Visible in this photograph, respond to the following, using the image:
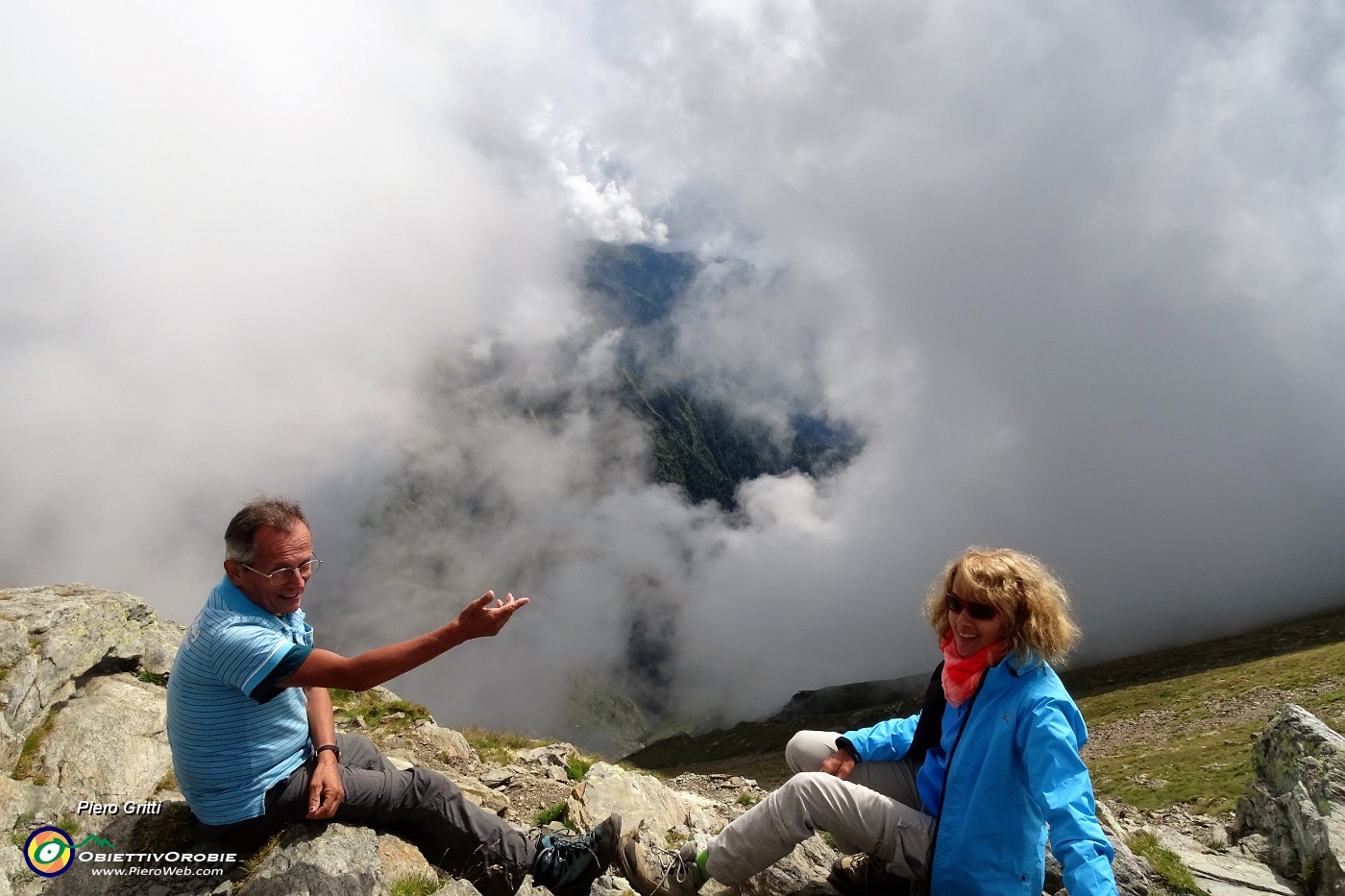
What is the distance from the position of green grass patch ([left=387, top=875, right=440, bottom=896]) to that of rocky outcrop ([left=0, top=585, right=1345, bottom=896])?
0.07 feet

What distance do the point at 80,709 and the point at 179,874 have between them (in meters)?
7.15

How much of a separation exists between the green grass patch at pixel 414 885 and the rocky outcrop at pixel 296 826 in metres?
0.02

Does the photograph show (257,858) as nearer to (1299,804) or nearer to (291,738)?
(291,738)

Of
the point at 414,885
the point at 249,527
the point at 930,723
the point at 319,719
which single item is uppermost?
the point at 249,527

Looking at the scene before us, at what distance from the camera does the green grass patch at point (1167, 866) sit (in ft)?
29.1

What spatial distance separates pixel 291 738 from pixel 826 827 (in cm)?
545

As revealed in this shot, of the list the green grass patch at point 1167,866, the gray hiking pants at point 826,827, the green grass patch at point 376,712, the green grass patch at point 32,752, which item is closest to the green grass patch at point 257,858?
the gray hiking pants at point 826,827

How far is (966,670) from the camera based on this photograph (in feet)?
22.4

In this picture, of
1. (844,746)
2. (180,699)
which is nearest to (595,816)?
(844,746)

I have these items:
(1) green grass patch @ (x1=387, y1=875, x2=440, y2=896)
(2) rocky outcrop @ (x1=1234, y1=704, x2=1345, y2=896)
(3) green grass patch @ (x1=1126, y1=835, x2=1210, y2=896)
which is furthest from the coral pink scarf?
(2) rocky outcrop @ (x1=1234, y1=704, x2=1345, y2=896)

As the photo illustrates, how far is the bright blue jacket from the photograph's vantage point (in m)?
5.54

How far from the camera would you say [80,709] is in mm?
12195

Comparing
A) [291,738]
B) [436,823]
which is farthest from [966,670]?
[291,738]

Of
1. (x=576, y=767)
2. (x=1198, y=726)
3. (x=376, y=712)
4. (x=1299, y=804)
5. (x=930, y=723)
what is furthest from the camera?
(x=1198, y=726)
